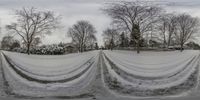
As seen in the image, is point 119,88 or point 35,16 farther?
point 35,16

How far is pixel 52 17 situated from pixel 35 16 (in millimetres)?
3954

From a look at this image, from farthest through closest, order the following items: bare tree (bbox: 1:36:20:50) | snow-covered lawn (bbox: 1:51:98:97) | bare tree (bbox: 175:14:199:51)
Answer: bare tree (bbox: 175:14:199:51)
bare tree (bbox: 1:36:20:50)
snow-covered lawn (bbox: 1:51:98:97)

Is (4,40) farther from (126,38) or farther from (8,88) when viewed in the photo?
(8,88)

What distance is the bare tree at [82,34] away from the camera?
108 ft

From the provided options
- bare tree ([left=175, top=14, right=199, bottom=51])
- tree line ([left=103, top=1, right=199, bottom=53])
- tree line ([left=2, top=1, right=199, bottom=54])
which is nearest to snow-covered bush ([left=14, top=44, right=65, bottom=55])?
tree line ([left=2, top=1, right=199, bottom=54])

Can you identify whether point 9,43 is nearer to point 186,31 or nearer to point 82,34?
point 82,34

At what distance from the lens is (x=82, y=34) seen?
48188 mm

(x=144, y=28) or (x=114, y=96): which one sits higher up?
(x=144, y=28)

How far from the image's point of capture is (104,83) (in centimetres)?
1202

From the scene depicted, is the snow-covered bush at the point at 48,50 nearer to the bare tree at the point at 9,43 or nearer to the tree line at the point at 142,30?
the bare tree at the point at 9,43

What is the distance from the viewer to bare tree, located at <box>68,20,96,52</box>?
32.9 metres

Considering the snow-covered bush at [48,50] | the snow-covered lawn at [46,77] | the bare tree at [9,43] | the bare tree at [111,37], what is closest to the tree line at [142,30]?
the bare tree at [111,37]

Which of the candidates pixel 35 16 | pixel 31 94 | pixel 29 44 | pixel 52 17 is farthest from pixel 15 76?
pixel 29 44

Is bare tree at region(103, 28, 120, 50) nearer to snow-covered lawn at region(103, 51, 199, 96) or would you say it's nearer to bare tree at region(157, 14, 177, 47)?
bare tree at region(157, 14, 177, 47)
